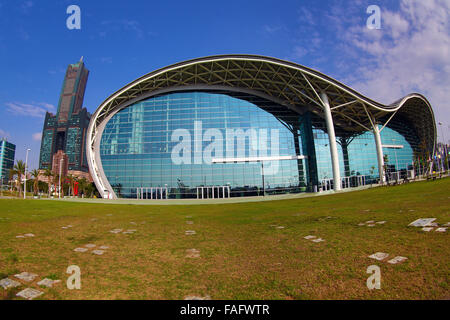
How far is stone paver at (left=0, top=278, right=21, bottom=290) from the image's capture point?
402 cm

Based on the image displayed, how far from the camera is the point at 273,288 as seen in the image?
3.98 metres

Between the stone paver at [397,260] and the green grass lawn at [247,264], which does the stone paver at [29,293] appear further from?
the stone paver at [397,260]

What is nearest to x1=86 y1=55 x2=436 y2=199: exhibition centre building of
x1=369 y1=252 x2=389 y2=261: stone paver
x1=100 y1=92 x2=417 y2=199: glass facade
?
x1=100 y1=92 x2=417 y2=199: glass facade

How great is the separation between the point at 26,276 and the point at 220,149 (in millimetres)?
51316

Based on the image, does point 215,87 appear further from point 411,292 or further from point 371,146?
point 411,292

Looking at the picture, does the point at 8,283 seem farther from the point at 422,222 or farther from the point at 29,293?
the point at 422,222

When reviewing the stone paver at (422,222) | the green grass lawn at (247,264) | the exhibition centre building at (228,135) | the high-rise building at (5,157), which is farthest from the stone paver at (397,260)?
the high-rise building at (5,157)

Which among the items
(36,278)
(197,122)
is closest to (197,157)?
(197,122)

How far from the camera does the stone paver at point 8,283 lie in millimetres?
4020

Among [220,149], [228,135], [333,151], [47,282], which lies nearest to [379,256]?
[47,282]

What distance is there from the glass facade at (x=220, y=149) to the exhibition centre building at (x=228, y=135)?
25 centimetres

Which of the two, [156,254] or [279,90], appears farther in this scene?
[279,90]

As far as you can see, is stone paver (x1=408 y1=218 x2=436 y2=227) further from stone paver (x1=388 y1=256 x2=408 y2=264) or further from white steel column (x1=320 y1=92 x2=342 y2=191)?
white steel column (x1=320 y1=92 x2=342 y2=191)
